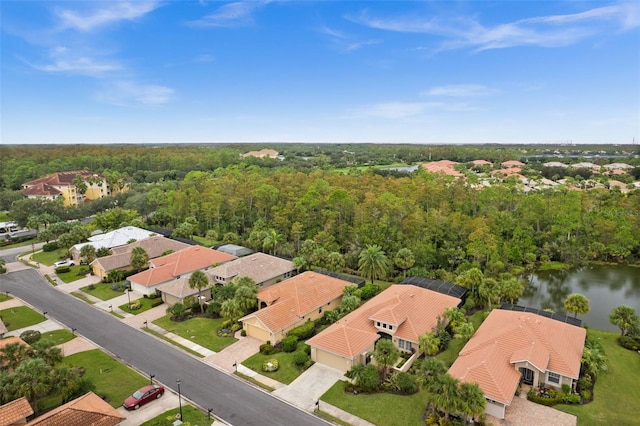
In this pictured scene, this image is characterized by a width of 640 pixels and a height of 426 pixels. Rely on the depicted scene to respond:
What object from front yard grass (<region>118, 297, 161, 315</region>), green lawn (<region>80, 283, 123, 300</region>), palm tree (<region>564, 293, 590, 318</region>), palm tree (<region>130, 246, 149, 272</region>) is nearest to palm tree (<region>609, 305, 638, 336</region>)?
palm tree (<region>564, 293, 590, 318</region>)

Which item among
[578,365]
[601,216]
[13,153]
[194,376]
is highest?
[13,153]

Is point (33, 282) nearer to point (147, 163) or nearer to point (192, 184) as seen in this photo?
point (192, 184)

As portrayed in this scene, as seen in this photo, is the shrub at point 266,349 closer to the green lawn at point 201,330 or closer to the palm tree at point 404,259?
the green lawn at point 201,330

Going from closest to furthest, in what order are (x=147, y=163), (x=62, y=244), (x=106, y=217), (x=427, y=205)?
(x=62, y=244), (x=427, y=205), (x=106, y=217), (x=147, y=163)

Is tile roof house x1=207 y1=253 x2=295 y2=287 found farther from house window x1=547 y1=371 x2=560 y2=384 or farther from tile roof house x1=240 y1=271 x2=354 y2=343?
house window x1=547 y1=371 x2=560 y2=384

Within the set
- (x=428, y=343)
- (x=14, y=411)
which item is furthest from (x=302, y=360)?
(x=14, y=411)

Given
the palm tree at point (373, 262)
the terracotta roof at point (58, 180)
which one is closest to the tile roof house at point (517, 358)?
the palm tree at point (373, 262)

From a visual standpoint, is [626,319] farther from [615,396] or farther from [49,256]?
[49,256]

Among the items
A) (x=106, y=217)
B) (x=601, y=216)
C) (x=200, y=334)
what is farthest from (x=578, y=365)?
(x=106, y=217)
